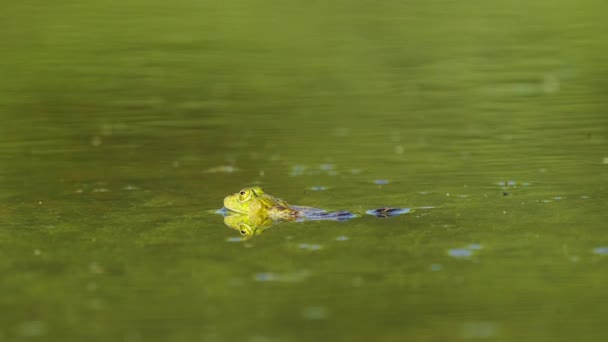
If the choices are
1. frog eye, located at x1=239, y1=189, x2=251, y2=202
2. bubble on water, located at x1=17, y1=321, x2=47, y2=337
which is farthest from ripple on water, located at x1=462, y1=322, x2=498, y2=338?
frog eye, located at x1=239, y1=189, x2=251, y2=202

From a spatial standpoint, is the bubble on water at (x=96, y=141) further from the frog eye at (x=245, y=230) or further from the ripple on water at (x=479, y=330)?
the ripple on water at (x=479, y=330)

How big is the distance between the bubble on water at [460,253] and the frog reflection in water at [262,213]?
Result: 66.8 inches

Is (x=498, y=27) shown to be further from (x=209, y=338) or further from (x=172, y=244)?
(x=209, y=338)

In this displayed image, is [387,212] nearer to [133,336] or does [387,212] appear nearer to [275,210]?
[275,210]

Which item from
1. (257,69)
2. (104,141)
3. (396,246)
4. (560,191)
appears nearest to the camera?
(396,246)

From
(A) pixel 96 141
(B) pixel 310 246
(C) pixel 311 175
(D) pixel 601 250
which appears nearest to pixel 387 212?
(B) pixel 310 246

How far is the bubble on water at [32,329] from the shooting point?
8.52 meters

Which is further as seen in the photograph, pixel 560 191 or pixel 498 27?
pixel 498 27

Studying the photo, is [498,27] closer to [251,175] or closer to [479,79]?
[479,79]

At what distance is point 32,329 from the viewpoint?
860 centimetres

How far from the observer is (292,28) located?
31031mm

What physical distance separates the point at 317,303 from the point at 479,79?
14828mm

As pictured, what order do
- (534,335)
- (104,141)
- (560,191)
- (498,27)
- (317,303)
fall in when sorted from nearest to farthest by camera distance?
1. (534,335)
2. (317,303)
3. (560,191)
4. (104,141)
5. (498,27)

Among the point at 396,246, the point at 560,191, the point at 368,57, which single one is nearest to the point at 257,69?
the point at 368,57
